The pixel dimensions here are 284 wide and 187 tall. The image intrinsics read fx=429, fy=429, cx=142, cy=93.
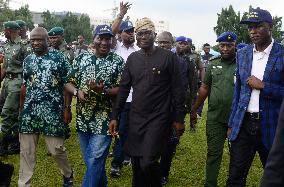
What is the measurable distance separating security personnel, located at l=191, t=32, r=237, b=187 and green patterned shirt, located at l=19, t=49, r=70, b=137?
1982mm

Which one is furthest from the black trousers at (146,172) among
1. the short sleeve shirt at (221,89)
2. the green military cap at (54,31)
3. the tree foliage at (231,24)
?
the tree foliage at (231,24)

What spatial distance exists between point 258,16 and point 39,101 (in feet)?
9.04

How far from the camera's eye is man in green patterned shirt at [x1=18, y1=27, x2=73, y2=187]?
526 centimetres

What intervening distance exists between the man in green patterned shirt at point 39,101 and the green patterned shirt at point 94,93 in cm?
38

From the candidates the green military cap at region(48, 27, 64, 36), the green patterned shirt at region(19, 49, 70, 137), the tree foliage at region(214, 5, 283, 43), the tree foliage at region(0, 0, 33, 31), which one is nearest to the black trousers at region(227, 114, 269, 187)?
the green patterned shirt at region(19, 49, 70, 137)

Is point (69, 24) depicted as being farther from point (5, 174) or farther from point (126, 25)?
point (5, 174)

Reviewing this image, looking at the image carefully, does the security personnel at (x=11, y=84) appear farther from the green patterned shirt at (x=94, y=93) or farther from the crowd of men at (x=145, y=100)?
the green patterned shirt at (x=94, y=93)

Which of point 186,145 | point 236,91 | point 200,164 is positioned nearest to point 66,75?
point 236,91

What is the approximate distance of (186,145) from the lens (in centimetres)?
938

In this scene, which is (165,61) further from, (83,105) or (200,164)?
(200,164)

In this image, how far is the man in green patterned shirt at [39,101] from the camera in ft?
17.3

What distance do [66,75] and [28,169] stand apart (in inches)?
49.3

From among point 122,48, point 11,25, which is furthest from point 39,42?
point 11,25

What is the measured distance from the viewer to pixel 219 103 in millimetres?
5652
